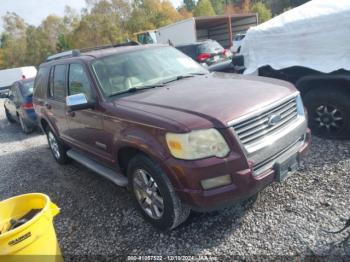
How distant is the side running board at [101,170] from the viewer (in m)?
3.56

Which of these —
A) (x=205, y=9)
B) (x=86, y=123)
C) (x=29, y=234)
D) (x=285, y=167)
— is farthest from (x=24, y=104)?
(x=205, y=9)

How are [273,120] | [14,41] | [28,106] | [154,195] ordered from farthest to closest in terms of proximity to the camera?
[14,41] < [28,106] < [154,195] < [273,120]

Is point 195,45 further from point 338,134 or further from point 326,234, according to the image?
point 326,234

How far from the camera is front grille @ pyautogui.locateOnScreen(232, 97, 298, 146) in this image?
2703 mm

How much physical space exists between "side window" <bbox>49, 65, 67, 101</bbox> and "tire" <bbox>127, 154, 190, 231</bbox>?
215 centimetres

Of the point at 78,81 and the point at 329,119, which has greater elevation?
the point at 78,81

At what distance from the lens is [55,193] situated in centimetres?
467

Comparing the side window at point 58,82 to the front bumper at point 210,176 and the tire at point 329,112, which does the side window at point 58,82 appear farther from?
the tire at point 329,112

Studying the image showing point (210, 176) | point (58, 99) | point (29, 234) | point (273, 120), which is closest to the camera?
point (29, 234)

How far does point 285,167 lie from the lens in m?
2.94

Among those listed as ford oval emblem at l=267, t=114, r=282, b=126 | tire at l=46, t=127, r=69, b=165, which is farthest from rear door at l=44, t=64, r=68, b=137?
ford oval emblem at l=267, t=114, r=282, b=126

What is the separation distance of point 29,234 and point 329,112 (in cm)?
416

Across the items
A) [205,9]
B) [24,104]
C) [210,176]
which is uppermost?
[205,9]

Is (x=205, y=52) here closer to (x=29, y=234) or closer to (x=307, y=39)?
(x=307, y=39)
